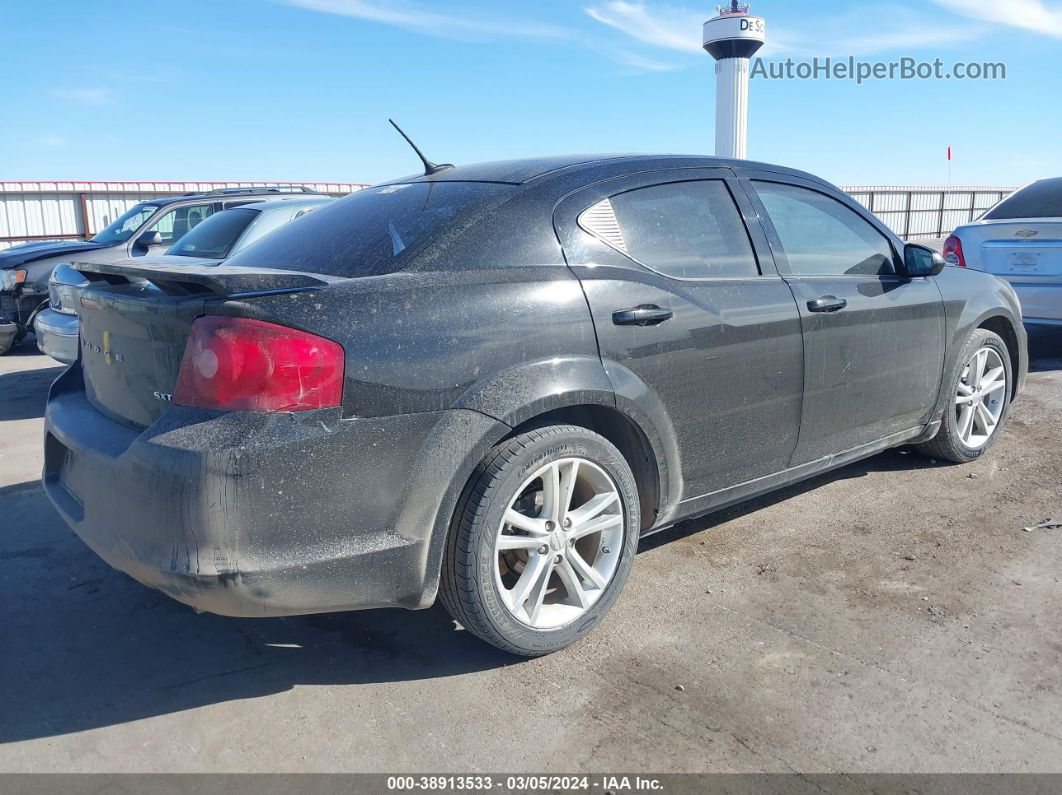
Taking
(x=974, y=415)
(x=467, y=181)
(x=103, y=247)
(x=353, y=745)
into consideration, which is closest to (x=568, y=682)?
(x=353, y=745)

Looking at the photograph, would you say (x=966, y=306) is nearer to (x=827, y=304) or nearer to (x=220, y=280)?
(x=827, y=304)

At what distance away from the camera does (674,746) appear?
2.53 m

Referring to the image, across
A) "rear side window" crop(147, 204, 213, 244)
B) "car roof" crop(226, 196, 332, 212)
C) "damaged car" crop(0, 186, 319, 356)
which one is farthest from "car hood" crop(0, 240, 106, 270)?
"car roof" crop(226, 196, 332, 212)

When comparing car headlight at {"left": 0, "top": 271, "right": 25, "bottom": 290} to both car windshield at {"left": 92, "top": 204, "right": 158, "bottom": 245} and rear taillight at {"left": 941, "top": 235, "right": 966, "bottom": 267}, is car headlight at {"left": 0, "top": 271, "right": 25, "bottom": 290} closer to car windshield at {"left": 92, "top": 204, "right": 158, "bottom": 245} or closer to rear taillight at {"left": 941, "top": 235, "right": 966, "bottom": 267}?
car windshield at {"left": 92, "top": 204, "right": 158, "bottom": 245}

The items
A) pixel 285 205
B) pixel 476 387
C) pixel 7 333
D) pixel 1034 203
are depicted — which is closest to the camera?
Answer: pixel 476 387

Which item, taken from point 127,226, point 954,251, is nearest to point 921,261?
point 954,251

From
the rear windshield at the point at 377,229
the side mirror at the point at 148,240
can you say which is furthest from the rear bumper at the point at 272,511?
the side mirror at the point at 148,240

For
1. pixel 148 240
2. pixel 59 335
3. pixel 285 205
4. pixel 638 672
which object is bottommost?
pixel 638 672

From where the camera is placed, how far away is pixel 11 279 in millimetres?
8859

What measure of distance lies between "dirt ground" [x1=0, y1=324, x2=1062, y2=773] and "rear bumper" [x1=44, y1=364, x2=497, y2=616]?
1.34ft

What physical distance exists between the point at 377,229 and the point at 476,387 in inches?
32.3

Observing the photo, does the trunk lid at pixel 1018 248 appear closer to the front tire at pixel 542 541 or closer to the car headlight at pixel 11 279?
the front tire at pixel 542 541

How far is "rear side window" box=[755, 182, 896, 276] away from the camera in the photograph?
3873 millimetres

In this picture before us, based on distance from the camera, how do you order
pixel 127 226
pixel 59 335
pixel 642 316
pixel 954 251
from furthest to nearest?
pixel 127 226 → pixel 954 251 → pixel 59 335 → pixel 642 316
